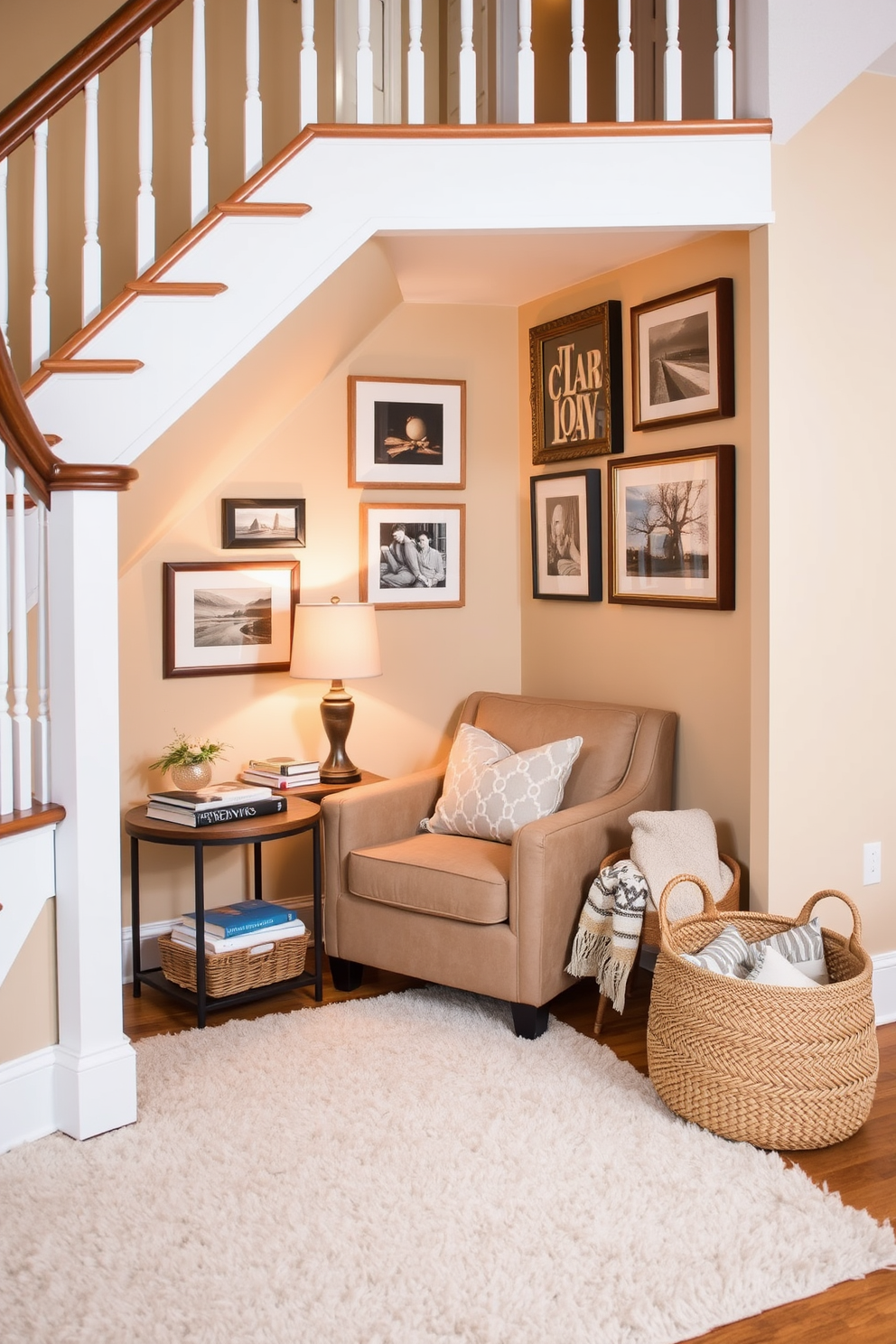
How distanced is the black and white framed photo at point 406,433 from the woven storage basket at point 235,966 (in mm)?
1649

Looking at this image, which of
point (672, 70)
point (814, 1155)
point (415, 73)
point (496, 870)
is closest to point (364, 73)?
point (415, 73)

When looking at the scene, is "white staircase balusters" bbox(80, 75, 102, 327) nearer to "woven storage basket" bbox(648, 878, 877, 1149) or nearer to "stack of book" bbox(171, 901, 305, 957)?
"stack of book" bbox(171, 901, 305, 957)

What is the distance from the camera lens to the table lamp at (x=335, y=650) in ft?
12.3

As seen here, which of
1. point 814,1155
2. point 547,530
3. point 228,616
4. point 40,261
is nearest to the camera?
point 814,1155

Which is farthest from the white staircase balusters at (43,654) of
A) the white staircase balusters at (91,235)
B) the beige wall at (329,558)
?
the beige wall at (329,558)

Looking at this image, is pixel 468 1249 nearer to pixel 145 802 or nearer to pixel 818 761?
pixel 818 761

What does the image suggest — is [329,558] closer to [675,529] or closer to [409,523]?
[409,523]

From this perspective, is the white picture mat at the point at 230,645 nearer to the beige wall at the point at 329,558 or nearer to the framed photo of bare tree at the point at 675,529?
the beige wall at the point at 329,558

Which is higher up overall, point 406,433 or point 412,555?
point 406,433

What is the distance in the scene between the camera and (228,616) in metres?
3.93

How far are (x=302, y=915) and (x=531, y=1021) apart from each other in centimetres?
120

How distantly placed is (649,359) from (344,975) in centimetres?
217

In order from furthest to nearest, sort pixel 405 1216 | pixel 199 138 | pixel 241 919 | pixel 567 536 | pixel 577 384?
pixel 567 536 → pixel 577 384 → pixel 241 919 → pixel 199 138 → pixel 405 1216

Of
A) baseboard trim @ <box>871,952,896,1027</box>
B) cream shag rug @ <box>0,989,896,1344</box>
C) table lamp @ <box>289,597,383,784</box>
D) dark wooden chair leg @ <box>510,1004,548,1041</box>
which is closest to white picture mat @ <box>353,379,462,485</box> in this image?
table lamp @ <box>289,597,383,784</box>
